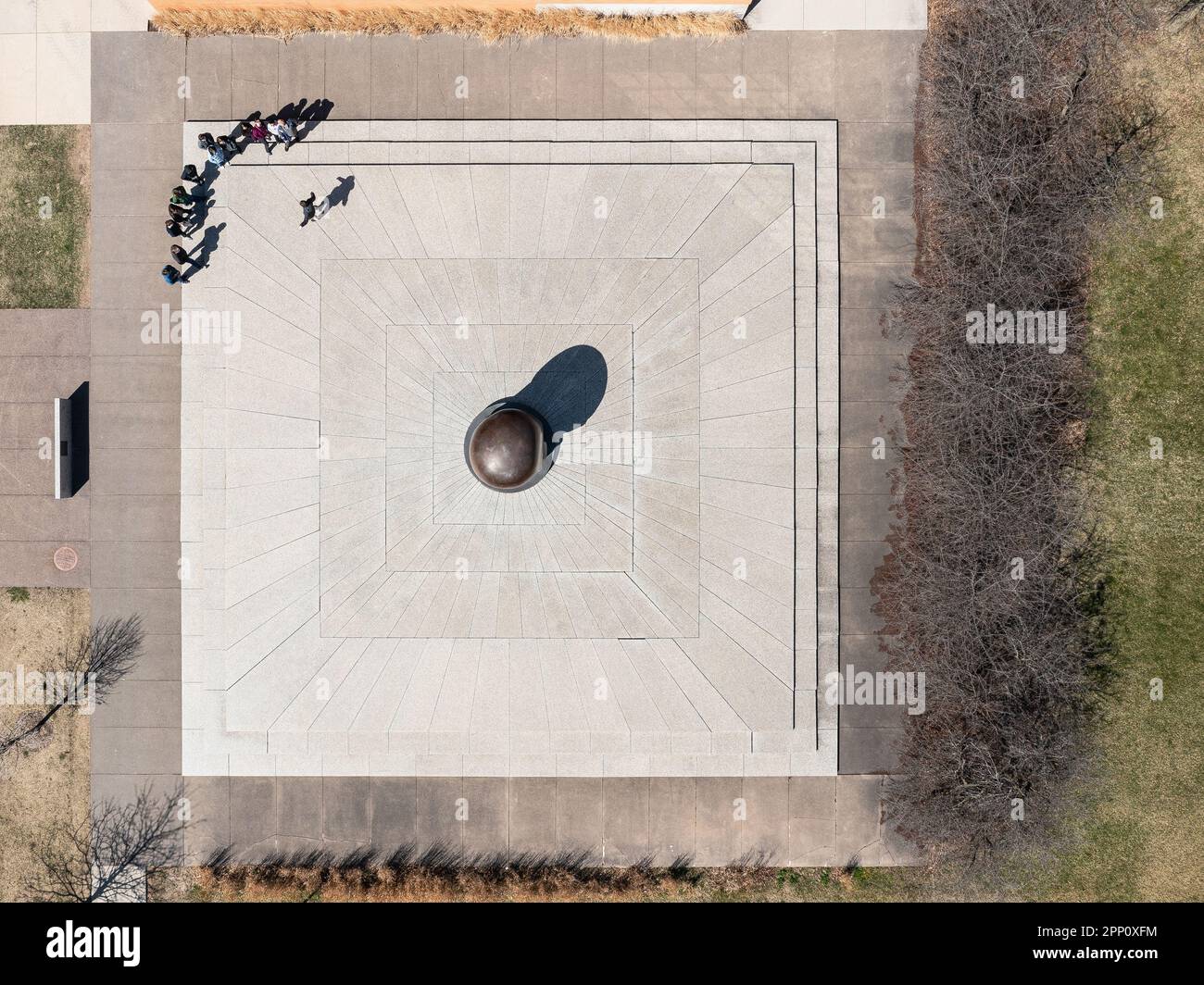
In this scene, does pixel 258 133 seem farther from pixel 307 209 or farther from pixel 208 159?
pixel 307 209

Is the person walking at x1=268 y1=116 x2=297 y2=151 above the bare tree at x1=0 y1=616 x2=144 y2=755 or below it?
above

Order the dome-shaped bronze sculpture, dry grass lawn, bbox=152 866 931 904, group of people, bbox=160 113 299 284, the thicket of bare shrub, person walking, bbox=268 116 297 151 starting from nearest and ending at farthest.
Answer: the dome-shaped bronze sculpture → the thicket of bare shrub → person walking, bbox=268 116 297 151 → group of people, bbox=160 113 299 284 → dry grass lawn, bbox=152 866 931 904

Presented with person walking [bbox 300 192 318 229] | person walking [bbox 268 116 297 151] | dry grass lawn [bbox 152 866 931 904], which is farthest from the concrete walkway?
dry grass lawn [bbox 152 866 931 904]

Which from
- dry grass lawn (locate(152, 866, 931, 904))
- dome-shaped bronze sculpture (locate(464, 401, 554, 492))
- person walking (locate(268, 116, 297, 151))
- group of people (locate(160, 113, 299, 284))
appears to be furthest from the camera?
dry grass lawn (locate(152, 866, 931, 904))

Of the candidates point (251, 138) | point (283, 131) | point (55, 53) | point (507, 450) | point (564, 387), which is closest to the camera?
point (507, 450)

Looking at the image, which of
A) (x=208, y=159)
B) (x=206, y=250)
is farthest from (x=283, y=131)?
(x=206, y=250)

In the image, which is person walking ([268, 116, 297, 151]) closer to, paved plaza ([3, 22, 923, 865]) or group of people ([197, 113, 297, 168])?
group of people ([197, 113, 297, 168])

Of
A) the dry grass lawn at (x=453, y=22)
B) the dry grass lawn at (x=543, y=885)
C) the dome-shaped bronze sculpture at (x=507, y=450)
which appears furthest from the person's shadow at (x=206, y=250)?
the dry grass lawn at (x=543, y=885)
